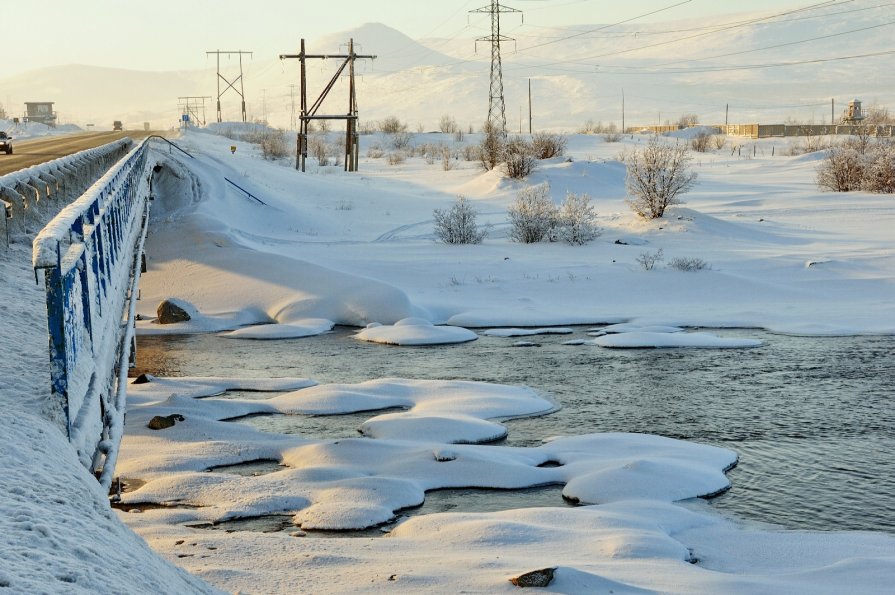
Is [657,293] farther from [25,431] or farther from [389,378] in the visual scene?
[25,431]

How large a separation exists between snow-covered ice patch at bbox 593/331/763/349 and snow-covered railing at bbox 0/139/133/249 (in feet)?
26.3

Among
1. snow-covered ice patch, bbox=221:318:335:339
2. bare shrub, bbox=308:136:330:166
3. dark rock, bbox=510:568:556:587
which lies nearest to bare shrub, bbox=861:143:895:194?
snow-covered ice patch, bbox=221:318:335:339

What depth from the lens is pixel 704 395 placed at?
512 inches

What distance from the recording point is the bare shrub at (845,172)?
128ft

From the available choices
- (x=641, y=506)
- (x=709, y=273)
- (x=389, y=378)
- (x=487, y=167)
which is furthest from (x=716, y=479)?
(x=487, y=167)

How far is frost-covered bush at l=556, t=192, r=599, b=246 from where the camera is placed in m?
27.7

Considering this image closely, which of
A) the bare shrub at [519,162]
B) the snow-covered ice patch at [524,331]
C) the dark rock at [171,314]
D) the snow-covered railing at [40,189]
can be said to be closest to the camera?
the snow-covered railing at [40,189]

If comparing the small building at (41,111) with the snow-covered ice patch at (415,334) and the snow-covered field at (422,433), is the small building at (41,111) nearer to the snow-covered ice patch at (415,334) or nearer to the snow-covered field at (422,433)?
the snow-covered field at (422,433)

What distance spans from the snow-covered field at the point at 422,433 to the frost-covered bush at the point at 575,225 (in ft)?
1.86

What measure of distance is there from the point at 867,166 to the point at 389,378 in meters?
29.4

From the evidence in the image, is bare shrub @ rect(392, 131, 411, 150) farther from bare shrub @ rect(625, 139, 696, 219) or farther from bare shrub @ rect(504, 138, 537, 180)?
bare shrub @ rect(625, 139, 696, 219)

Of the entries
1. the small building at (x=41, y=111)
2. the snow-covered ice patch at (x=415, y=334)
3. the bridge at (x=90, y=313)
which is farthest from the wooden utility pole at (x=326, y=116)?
the small building at (x=41, y=111)

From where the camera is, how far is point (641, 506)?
8.63m

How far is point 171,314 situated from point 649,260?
32.3 feet
